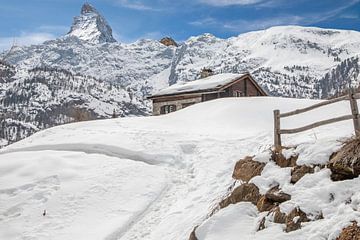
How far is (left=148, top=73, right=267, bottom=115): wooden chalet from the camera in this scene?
122 feet

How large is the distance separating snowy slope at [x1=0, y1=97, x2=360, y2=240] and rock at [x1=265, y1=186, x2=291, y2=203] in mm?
228

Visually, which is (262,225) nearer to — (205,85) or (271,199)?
(271,199)

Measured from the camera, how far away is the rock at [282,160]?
9.40 metres

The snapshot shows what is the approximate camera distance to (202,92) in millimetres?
37250

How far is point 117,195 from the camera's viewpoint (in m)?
13.3

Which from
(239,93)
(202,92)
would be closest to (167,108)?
(202,92)

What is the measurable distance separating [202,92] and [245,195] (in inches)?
1109

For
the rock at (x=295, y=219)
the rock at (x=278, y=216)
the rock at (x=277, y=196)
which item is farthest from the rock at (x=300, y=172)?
the rock at (x=295, y=219)

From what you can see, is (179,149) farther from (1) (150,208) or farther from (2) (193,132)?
(1) (150,208)

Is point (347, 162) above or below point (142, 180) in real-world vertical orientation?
above

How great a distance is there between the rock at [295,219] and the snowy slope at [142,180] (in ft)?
0.71

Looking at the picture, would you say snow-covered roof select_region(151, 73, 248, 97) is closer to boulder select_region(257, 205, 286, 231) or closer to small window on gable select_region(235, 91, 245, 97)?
small window on gable select_region(235, 91, 245, 97)

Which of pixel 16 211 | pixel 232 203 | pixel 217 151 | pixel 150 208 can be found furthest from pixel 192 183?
pixel 16 211

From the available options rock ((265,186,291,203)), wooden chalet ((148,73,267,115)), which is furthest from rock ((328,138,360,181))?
wooden chalet ((148,73,267,115))
